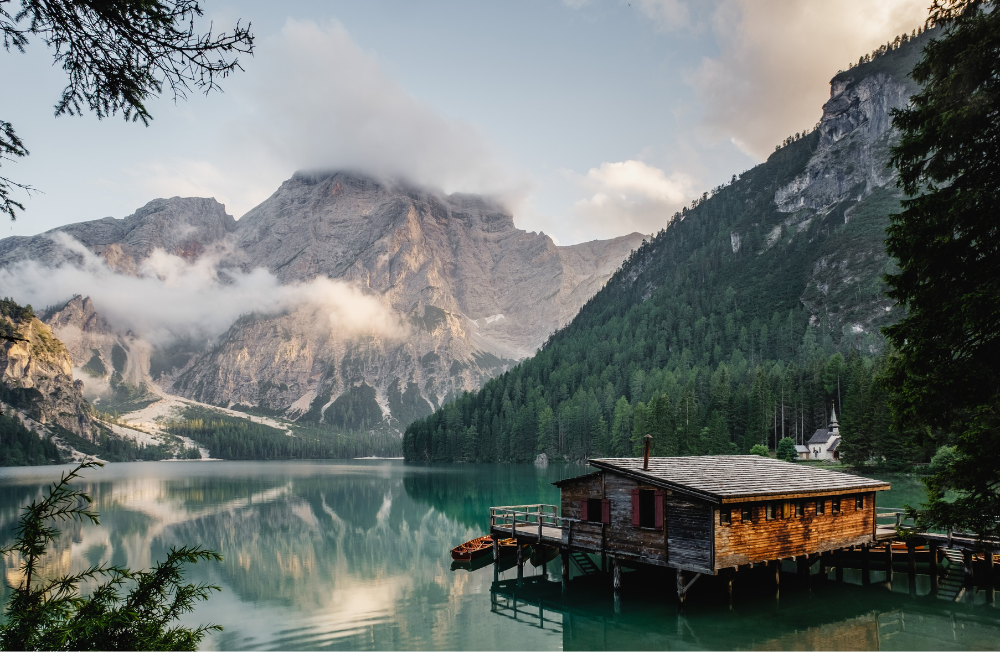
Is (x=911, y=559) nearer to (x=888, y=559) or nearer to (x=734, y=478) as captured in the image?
(x=888, y=559)

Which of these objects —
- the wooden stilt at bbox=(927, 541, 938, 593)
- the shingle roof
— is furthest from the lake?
the shingle roof

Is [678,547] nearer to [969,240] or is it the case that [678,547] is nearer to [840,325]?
[969,240]

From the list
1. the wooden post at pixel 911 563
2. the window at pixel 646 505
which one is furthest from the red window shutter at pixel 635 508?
the wooden post at pixel 911 563

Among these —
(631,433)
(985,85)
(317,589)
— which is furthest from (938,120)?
(631,433)

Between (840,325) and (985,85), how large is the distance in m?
205

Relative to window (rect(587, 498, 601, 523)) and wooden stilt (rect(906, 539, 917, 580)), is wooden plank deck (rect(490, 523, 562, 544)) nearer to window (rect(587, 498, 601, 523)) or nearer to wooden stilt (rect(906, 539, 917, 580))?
window (rect(587, 498, 601, 523))

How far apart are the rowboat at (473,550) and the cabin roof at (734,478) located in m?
13.4

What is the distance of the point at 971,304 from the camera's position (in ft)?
45.3

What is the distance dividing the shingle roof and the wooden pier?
73.1 meters

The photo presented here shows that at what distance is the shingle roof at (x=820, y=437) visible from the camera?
352 feet

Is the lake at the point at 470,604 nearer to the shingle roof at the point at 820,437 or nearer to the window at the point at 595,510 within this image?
the window at the point at 595,510

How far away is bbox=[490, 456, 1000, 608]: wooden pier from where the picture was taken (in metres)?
29.4

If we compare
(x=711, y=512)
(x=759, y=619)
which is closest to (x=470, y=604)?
(x=711, y=512)

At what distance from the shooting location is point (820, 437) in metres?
108
